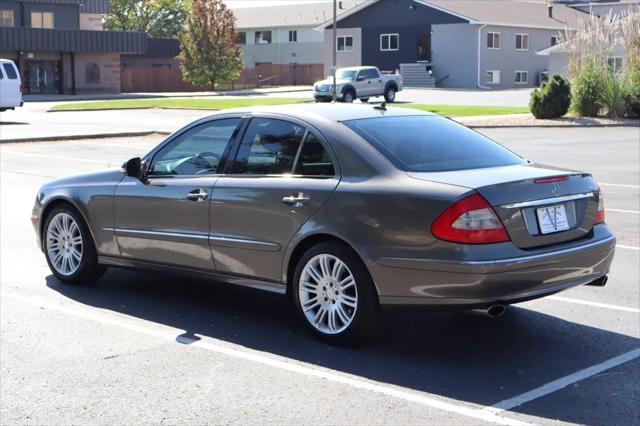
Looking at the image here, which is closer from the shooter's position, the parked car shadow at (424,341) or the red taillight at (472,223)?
the parked car shadow at (424,341)

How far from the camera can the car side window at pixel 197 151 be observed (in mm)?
7422

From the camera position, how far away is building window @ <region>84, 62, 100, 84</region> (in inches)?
2682

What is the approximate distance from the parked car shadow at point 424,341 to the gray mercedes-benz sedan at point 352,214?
0.98 ft

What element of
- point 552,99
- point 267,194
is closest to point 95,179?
point 267,194

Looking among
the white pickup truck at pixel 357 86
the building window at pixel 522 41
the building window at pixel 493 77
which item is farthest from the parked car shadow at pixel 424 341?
the building window at pixel 522 41

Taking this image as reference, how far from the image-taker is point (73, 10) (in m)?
68.9

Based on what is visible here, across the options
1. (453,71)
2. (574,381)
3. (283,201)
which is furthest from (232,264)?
(453,71)

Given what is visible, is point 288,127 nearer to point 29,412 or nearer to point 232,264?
point 232,264

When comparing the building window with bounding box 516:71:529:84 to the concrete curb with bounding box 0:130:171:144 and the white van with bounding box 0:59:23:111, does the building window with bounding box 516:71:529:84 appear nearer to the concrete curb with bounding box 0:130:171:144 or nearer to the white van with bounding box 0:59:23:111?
the white van with bounding box 0:59:23:111

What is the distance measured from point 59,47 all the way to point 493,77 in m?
28.9

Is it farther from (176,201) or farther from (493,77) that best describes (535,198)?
(493,77)

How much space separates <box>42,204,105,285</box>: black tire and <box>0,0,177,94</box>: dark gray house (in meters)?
56.4

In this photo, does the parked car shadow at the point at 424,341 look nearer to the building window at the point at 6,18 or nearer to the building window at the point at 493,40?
the building window at the point at 493,40

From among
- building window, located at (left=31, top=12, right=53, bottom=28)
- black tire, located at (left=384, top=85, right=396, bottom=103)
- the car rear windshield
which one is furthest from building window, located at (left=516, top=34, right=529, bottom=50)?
the car rear windshield
